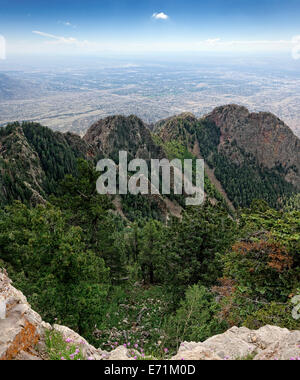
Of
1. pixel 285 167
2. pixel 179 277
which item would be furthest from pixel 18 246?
pixel 285 167

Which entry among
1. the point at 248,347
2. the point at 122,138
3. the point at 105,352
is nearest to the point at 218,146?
the point at 122,138

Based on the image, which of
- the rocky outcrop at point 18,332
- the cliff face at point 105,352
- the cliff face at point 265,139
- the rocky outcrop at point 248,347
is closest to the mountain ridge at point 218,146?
the cliff face at point 265,139

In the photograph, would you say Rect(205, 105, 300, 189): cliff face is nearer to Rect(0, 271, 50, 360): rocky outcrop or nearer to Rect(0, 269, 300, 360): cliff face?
Rect(0, 269, 300, 360): cliff face

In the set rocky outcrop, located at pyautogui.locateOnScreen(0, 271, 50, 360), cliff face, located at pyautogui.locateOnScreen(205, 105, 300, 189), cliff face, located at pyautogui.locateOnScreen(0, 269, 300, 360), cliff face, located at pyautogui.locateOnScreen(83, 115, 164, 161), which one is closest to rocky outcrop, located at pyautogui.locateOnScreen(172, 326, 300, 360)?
cliff face, located at pyautogui.locateOnScreen(0, 269, 300, 360)

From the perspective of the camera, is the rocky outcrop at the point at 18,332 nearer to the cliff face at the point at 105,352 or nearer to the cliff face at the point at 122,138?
the cliff face at the point at 105,352

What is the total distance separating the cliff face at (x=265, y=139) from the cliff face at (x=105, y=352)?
15783cm

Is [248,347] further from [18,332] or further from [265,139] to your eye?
[265,139]

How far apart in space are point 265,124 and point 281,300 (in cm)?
15996

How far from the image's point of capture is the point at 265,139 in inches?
5960

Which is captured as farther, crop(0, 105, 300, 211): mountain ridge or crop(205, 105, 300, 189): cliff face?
crop(205, 105, 300, 189): cliff face

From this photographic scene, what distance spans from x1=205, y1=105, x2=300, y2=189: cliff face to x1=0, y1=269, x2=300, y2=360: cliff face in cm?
15783

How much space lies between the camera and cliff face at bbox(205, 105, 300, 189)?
147250mm

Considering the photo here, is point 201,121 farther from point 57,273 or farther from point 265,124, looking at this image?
point 57,273

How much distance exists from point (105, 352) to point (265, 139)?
165 meters
